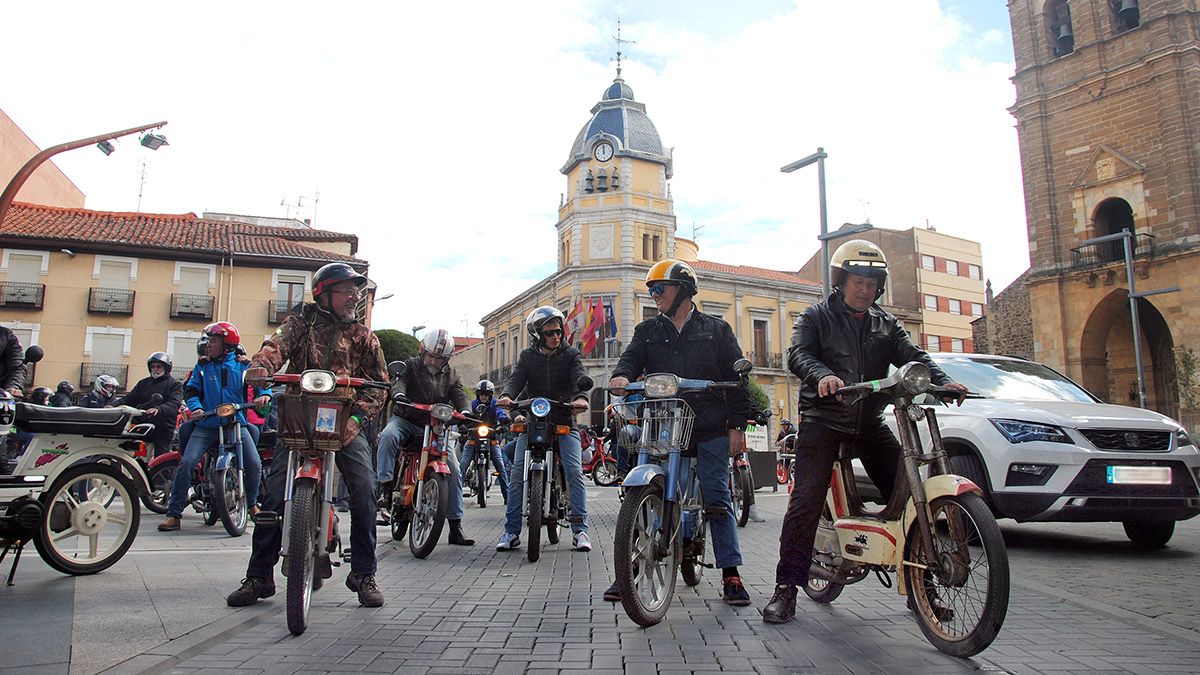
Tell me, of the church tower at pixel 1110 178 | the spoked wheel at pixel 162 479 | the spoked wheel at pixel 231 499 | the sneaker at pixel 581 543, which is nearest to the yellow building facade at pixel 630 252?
the church tower at pixel 1110 178

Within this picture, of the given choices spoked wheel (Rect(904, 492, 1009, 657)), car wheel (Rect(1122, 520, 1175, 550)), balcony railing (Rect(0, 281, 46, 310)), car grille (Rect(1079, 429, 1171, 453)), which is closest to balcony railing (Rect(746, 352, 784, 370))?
balcony railing (Rect(0, 281, 46, 310))

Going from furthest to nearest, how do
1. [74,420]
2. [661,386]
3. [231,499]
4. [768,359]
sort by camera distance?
1. [768,359]
2. [231,499]
3. [74,420]
4. [661,386]

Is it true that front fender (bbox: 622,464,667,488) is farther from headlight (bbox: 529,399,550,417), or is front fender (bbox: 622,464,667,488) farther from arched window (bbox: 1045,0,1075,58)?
arched window (bbox: 1045,0,1075,58)

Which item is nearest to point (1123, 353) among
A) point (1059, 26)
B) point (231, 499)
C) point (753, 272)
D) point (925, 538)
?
point (1059, 26)

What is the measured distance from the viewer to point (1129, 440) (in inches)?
247

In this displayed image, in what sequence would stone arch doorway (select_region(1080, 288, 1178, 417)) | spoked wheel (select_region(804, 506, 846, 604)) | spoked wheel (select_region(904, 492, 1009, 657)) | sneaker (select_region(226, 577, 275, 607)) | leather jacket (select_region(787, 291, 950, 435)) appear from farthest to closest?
1. stone arch doorway (select_region(1080, 288, 1178, 417))
2. sneaker (select_region(226, 577, 275, 607))
3. spoked wheel (select_region(804, 506, 846, 604))
4. leather jacket (select_region(787, 291, 950, 435))
5. spoked wheel (select_region(904, 492, 1009, 657))

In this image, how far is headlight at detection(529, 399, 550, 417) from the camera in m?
6.48

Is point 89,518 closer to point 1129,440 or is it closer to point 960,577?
point 960,577

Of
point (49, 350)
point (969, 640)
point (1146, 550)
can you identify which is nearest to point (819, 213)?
point (1146, 550)

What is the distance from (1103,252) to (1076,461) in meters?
30.7

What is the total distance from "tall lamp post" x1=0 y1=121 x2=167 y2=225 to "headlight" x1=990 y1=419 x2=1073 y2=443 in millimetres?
13146

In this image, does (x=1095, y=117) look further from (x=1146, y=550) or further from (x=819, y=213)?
(x=1146, y=550)

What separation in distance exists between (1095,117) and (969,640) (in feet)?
115

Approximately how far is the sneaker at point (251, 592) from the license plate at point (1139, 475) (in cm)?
587
